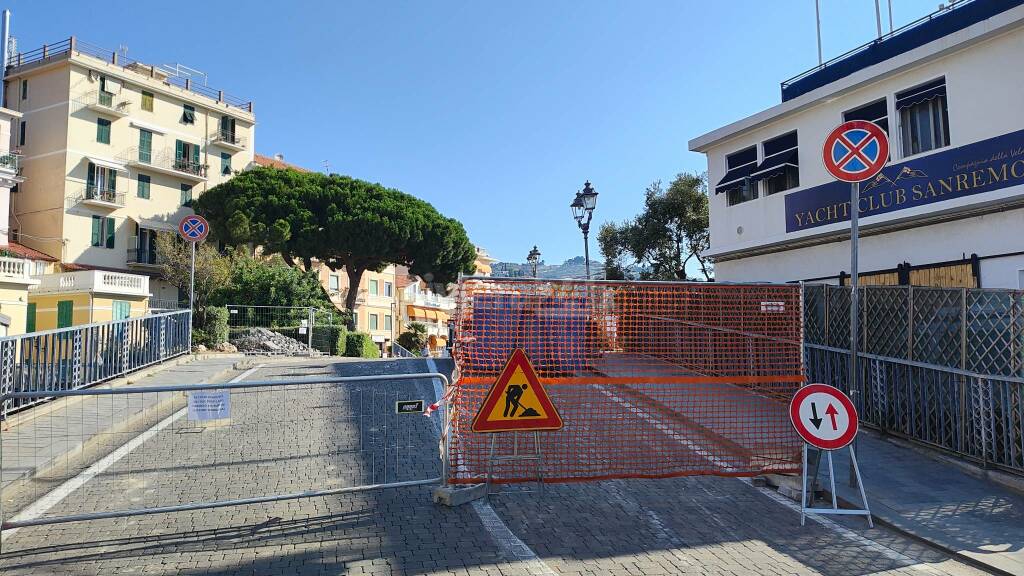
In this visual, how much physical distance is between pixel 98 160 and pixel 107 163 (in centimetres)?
51

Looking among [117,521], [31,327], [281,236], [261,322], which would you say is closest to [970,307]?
[117,521]

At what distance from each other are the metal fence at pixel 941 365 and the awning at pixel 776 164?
5741mm

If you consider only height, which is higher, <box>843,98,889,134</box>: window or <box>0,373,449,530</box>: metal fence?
<box>843,98,889,134</box>: window

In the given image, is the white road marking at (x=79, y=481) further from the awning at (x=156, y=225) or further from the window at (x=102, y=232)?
the awning at (x=156, y=225)

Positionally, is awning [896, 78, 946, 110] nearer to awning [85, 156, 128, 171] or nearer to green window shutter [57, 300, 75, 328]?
green window shutter [57, 300, 75, 328]

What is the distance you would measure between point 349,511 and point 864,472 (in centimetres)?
574

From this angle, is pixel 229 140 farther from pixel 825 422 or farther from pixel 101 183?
pixel 825 422

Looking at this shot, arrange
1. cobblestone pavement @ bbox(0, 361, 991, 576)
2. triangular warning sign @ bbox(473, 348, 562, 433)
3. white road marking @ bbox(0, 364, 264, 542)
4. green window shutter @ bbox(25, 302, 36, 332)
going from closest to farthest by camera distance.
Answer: cobblestone pavement @ bbox(0, 361, 991, 576)
white road marking @ bbox(0, 364, 264, 542)
triangular warning sign @ bbox(473, 348, 562, 433)
green window shutter @ bbox(25, 302, 36, 332)

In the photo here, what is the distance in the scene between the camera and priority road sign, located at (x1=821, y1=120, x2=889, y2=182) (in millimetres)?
7500

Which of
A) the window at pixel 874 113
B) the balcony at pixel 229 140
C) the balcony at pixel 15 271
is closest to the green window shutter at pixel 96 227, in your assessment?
the balcony at pixel 229 140

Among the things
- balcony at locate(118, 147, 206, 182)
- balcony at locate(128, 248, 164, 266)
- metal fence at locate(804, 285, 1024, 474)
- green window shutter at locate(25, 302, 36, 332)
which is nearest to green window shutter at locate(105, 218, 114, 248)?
balcony at locate(128, 248, 164, 266)

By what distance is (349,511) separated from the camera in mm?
5855

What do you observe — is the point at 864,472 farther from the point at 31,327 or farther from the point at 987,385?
the point at 31,327

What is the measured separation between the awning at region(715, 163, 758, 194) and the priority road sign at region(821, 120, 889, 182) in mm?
9185
